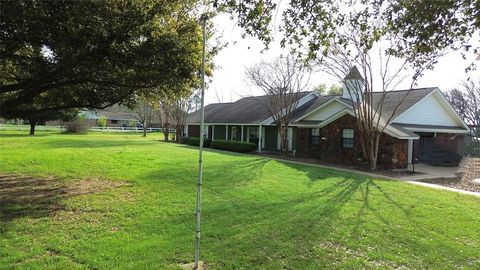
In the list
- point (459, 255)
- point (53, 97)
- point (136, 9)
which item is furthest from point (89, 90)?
point (459, 255)

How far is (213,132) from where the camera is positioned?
37.1 metres

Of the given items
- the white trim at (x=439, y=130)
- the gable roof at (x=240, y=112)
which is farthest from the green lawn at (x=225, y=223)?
the gable roof at (x=240, y=112)

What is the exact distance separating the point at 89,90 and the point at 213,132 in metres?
25.3

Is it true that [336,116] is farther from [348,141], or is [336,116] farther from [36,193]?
[36,193]

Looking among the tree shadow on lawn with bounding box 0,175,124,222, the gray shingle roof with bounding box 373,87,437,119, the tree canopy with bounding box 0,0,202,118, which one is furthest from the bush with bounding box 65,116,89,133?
the tree shadow on lawn with bounding box 0,175,124,222

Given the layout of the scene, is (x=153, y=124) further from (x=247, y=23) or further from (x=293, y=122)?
(x=247, y=23)

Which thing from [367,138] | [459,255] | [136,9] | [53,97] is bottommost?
[459,255]

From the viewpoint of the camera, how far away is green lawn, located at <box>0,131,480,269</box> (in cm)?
511

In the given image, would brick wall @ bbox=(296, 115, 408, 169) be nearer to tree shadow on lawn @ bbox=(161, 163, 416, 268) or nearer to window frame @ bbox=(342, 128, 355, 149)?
window frame @ bbox=(342, 128, 355, 149)

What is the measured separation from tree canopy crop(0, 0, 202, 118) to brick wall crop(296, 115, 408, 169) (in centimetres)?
1358

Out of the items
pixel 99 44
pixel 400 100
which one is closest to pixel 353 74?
pixel 400 100

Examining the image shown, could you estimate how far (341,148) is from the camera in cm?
2212

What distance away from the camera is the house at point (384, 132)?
2058 cm

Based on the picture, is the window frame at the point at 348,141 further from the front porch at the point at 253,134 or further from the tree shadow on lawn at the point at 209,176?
the tree shadow on lawn at the point at 209,176
